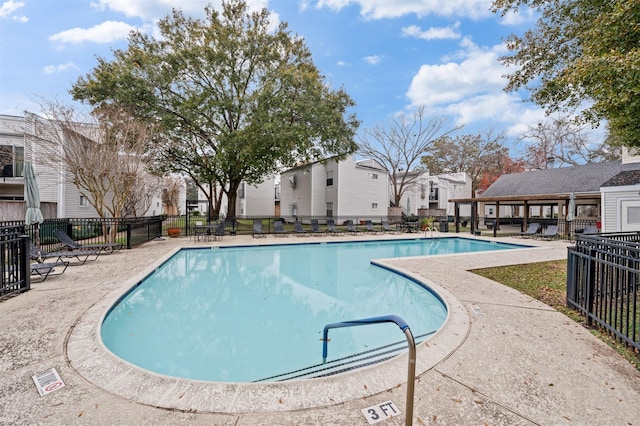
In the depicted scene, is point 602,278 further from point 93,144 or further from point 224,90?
point 224,90

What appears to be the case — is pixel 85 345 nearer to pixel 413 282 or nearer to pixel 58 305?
pixel 58 305

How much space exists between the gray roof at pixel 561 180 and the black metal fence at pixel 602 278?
16.0 m

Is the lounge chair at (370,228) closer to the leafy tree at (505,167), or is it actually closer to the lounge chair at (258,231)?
the lounge chair at (258,231)

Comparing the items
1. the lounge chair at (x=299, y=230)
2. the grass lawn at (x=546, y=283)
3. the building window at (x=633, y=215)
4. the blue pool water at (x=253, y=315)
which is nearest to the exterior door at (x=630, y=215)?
the building window at (x=633, y=215)

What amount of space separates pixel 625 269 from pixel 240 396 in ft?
13.4

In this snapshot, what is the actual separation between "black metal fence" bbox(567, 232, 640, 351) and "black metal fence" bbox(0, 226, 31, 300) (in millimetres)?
8497

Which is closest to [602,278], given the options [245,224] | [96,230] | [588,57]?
[588,57]

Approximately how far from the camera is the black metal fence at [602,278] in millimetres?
3258

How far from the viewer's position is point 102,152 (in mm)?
10680

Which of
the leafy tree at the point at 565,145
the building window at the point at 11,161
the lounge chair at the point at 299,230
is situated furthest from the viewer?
the leafy tree at the point at 565,145

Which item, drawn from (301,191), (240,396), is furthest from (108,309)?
(301,191)

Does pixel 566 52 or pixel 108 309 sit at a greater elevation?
pixel 566 52

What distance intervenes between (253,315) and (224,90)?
15836mm

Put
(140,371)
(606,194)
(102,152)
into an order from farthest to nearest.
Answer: (606,194)
(102,152)
(140,371)
